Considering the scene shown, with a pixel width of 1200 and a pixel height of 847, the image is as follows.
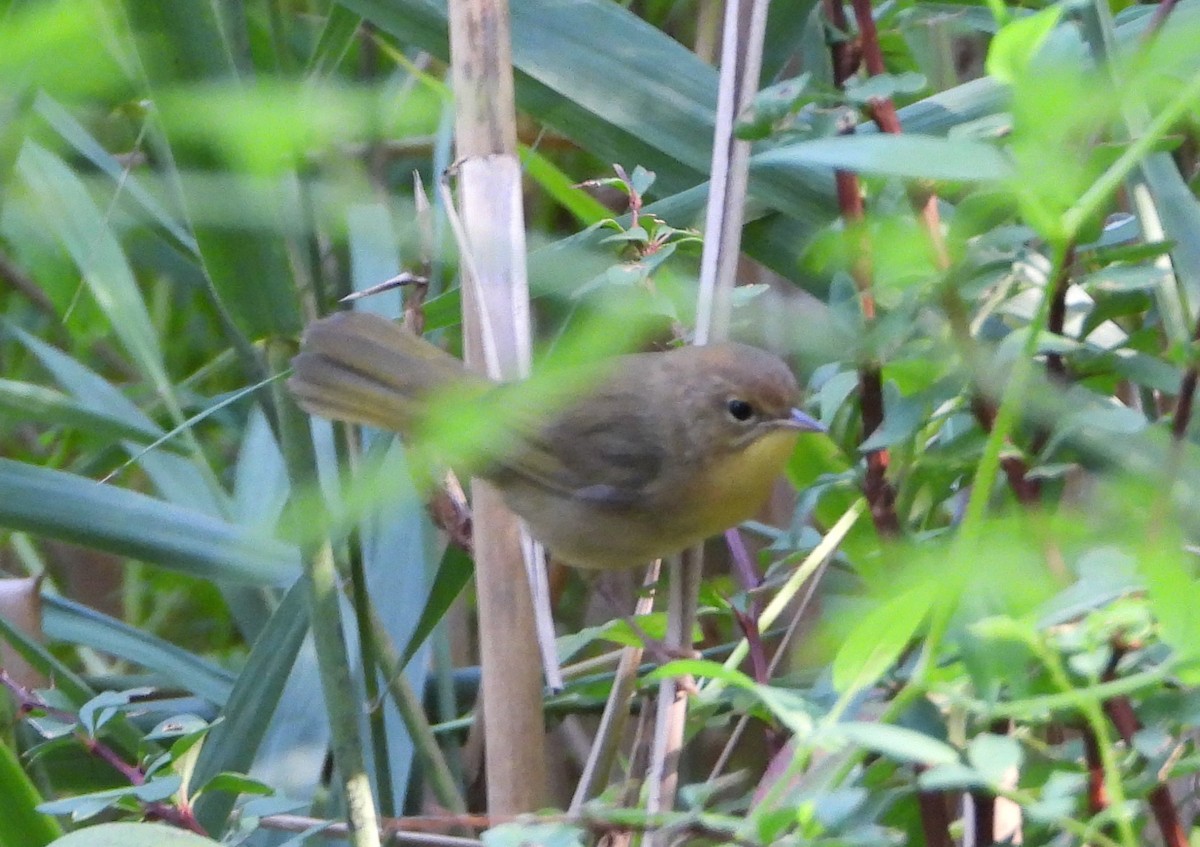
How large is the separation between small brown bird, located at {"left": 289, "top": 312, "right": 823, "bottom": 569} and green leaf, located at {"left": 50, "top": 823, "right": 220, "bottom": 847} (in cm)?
54

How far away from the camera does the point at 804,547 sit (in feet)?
3.97

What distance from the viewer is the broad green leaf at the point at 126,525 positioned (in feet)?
5.16

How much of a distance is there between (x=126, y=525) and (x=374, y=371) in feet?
Result: 1.17

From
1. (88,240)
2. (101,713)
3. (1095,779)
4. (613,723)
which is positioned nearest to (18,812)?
(101,713)

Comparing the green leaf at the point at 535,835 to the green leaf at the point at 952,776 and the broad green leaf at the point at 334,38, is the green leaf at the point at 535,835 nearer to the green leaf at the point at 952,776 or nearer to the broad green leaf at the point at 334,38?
the green leaf at the point at 952,776

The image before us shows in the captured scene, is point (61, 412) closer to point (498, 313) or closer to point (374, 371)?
point (374, 371)

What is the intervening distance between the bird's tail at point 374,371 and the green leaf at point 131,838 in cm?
59

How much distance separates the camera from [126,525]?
1614mm

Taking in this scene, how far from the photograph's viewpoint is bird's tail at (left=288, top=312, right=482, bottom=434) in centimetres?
162

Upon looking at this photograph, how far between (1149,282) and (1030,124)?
38cm

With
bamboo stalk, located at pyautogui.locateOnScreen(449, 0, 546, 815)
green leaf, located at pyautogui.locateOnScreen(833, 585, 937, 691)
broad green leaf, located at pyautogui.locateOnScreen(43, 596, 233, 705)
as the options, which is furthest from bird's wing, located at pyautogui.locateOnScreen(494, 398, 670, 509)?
green leaf, located at pyautogui.locateOnScreen(833, 585, 937, 691)

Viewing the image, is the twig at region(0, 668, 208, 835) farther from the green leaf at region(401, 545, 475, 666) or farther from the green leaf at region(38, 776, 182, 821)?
the green leaf at region(401, 545, 475, 666)

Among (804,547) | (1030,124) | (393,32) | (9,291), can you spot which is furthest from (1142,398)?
(9,291)

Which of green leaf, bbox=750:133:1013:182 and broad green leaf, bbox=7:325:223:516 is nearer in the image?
green leaf, bbox=750:133:1013:182
